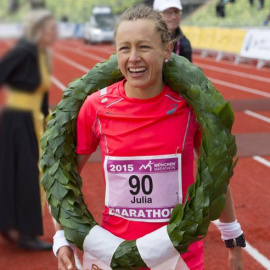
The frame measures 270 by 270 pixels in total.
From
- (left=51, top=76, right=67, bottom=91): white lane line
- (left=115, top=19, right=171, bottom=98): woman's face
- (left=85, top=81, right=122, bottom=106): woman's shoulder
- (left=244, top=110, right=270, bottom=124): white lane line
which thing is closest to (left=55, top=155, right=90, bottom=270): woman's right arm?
(left=85, top=81, right=122, bottom=106): woman's shoulder

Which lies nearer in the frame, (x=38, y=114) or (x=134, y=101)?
(x=134, y=101)

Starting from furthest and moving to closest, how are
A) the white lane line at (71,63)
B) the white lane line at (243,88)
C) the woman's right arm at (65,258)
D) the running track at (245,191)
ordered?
the white lane line at (71,63) < the white lane line at (243,88) < the running track at (245,191) < the woman's right arm at (65,258)

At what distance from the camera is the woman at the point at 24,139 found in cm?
579

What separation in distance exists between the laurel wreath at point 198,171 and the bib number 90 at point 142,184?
15 centimetres

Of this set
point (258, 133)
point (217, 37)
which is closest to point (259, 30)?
point (217, 37)

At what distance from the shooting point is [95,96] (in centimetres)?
306

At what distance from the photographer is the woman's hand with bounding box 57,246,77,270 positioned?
2.86m

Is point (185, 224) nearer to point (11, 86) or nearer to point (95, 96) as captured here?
point (95, 96)

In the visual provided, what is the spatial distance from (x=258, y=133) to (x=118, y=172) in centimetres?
915

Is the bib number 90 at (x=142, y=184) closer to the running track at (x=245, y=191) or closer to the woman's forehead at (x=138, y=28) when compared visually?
the woman's forehead at (x=138, y=28)

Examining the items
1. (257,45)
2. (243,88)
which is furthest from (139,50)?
(257,45)

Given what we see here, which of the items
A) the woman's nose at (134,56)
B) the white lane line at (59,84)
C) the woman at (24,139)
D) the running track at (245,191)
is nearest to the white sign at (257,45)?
the running track at (245,191)

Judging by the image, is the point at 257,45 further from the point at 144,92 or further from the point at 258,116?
the point at 144,92

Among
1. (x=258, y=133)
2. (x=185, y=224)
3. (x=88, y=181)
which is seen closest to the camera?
(x=185, y=224)
